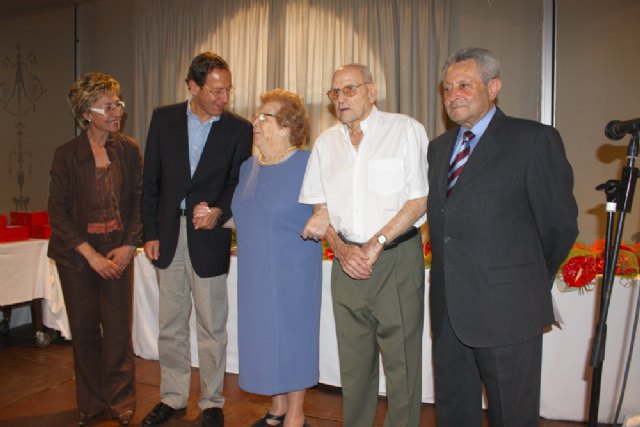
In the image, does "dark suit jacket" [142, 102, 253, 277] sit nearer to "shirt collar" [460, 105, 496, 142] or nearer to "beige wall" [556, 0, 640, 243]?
"shirt collar" [460, 105, 496, 142]

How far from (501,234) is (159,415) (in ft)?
6.84

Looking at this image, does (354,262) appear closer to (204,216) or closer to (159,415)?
(204,216)

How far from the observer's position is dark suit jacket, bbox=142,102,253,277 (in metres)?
2.62

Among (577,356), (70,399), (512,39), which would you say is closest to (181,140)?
(70,399)

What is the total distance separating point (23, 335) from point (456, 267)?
415 centimetres

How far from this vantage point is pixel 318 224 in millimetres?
2219

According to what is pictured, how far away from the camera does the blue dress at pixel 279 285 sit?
2.36 meters

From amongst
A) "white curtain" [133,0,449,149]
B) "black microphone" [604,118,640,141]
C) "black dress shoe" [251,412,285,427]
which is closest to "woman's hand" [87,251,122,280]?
"black dress shoe" [251,412,285,427]

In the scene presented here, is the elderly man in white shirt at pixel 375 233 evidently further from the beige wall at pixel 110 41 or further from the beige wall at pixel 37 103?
the beige wall at pixel 37 103

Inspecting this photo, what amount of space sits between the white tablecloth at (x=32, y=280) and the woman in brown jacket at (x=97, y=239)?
4.70ft

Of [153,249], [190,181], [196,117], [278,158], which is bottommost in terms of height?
[153,249]

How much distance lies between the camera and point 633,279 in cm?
269

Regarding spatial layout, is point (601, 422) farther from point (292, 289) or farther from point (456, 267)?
Answer: point (292, 289)

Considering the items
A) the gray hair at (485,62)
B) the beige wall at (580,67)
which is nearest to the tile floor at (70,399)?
the gray hair at (485,62)
